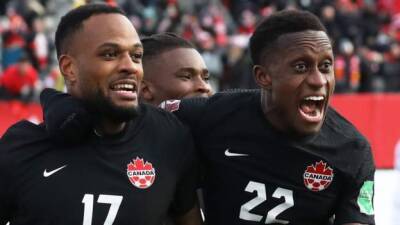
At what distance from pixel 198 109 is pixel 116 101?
70cm

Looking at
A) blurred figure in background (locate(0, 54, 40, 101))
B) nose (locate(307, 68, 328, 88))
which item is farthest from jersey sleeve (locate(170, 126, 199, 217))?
blurred figure in background (locate(0, 54, 40, 101))

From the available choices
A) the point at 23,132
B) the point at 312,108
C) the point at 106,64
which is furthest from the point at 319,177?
the point at 23,132

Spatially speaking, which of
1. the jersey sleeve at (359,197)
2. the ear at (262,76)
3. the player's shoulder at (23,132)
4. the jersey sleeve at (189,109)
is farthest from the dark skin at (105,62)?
the jersey sleeve at (359,197)

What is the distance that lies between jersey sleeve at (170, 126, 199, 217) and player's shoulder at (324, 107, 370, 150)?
658 mm

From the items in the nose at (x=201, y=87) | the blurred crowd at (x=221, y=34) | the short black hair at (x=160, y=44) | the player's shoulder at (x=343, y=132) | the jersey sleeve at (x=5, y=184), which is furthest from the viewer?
the blurred crowd at (x=221, y=34)

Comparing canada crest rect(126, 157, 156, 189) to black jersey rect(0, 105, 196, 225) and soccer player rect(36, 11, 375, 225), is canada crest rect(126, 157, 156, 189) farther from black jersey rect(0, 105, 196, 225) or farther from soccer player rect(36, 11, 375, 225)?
soccer player rect(36, 11, 375, 225)

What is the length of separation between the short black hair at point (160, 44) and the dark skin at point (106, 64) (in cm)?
123

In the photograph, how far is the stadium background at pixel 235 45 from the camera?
15930 mm

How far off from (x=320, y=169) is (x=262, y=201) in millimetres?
310

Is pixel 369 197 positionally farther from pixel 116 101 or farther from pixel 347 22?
pixel 347 22

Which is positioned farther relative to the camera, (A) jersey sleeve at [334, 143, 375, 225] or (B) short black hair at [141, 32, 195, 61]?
(B) short black hair at [141, 32, 195, 61]

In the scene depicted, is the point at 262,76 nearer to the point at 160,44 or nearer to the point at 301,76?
the point at 301,76

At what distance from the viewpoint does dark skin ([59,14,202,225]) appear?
13.6 feet

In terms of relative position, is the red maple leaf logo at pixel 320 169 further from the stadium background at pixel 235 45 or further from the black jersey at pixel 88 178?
the stadium background at pixel 235 45
